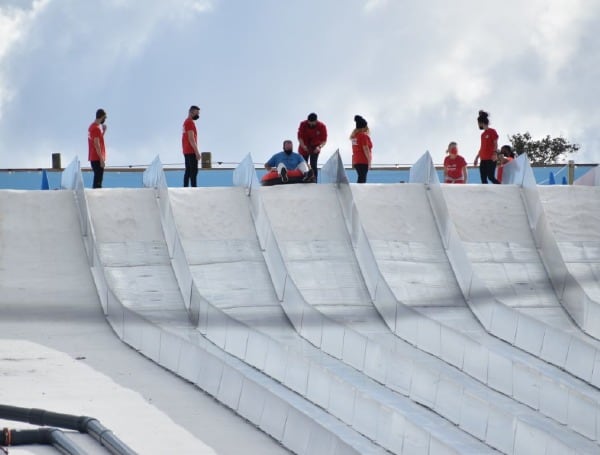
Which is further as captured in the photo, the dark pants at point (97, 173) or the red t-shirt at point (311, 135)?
the red t-shirt at point (311, 135)

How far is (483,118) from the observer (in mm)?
22891

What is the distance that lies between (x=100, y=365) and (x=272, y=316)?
3115mm

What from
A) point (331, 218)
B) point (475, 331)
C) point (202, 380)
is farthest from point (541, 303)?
point (202, 380)

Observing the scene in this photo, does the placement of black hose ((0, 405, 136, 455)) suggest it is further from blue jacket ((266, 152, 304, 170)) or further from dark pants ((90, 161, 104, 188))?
blue jacket ((266, 152, 304, 170))

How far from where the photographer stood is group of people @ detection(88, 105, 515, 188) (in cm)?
2164

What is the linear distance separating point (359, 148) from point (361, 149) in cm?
3

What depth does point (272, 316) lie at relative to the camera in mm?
18562

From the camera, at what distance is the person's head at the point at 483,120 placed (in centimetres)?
2280

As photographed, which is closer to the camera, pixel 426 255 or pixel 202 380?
pixel 202 380

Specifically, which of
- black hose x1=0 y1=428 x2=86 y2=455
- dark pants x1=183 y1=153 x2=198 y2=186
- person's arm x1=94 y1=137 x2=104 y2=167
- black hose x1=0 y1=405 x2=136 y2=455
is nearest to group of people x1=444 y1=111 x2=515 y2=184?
dark pants x1=183 y1=153 x2=198 y2=186

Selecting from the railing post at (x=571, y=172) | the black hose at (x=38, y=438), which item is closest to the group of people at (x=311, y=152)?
the railing post at (x=571, y=172)

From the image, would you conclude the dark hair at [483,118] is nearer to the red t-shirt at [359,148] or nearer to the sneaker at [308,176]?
the red t-shirt at [359,148]

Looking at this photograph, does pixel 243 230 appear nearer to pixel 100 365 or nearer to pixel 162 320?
pixel 162 320

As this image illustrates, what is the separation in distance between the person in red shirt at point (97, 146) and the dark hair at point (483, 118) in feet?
18.8
